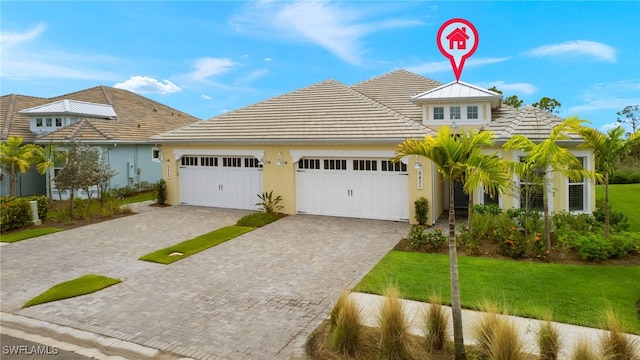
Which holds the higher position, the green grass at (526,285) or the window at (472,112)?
the window at (472,112)

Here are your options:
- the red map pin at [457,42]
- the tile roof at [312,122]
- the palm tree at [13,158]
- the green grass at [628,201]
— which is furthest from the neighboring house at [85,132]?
the green grass at [628,201]

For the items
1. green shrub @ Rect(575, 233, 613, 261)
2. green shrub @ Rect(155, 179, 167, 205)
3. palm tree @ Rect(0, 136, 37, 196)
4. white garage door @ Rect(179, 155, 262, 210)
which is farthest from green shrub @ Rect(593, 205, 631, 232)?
palm tree @ Rect(0, 136, 37, 196)

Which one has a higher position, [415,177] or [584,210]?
[415,177]

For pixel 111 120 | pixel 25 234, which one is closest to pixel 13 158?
pixel 25 234

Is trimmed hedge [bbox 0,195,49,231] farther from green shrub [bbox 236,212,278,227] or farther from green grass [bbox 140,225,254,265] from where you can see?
green shrub [bbox 236,212,278,227]

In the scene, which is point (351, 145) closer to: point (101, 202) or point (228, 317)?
point (228, 317)

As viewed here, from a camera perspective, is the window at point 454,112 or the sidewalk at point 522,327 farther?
the window at point 454,112

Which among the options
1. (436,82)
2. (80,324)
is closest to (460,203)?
(436,82)

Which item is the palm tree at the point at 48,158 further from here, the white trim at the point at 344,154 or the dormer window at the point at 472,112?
the dormer window at the point at 472,112
